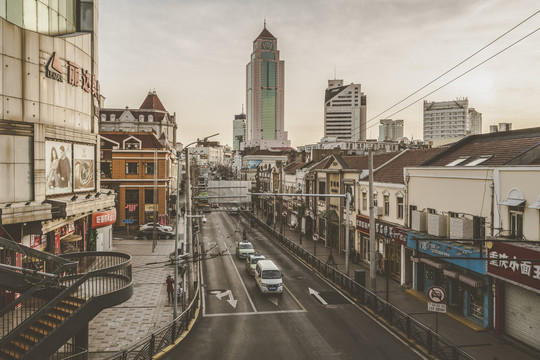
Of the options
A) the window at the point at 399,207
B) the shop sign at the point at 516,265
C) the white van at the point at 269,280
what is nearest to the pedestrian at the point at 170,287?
the white van at the point at 269,280

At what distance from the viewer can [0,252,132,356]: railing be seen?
11766 millimetres

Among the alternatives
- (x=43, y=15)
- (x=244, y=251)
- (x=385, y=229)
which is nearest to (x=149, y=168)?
(x=244, y=251)

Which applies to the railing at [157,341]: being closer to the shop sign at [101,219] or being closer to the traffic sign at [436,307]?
the traffic sign at [436,307]

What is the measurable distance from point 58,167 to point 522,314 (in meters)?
24.6

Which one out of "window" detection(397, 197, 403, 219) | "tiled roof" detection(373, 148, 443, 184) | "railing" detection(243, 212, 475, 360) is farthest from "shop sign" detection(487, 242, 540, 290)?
"tiled roof" detection(373, 148, 443, 184)

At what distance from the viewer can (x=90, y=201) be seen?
23859mm

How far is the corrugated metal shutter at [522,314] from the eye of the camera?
1753 cm

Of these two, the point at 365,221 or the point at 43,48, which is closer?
the point at 43,48

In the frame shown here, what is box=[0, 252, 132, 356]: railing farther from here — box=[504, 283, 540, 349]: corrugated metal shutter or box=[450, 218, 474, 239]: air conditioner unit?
box=[504, 283, 540, 349]: corrugated metal shutter

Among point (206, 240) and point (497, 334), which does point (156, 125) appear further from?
point (497, 334)

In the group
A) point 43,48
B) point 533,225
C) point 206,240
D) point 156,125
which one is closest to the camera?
point 533,225

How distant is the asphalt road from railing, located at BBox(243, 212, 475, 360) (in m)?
0.72

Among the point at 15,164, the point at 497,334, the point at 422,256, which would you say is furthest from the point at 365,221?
the point at 15,164

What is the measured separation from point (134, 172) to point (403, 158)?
123 feet
